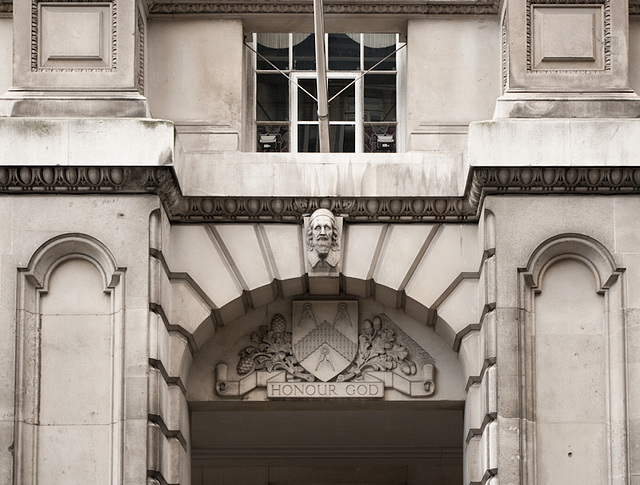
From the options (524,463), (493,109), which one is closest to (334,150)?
(493,109)

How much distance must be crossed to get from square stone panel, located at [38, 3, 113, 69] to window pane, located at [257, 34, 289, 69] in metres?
3.26

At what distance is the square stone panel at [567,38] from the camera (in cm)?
2209

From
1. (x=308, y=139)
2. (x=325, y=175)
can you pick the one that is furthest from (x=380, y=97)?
(x=325, y=175)

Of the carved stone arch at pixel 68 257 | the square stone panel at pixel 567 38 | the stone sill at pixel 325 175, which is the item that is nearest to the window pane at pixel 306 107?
the stone sill at pixel 325 175

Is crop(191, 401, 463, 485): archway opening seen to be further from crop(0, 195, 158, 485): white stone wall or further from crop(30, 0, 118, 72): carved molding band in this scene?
crop(30, 0, 118, 72): carved molding band

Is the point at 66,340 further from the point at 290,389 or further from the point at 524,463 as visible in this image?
the point at 524,463

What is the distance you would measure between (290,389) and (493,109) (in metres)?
4.27

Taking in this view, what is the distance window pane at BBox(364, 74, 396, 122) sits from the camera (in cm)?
2458

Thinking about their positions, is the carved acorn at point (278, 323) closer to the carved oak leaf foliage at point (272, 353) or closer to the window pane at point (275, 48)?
the carved oak leaf foliage at point (272, 353)

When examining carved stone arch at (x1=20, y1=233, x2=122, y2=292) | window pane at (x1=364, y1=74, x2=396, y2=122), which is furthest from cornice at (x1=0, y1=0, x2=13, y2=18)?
window pane at (x1=364, y1=74, x2=396, y2=122)

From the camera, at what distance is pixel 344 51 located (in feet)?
83.0

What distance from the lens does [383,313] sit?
2284 cm

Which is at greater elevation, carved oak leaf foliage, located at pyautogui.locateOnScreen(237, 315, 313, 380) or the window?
the window

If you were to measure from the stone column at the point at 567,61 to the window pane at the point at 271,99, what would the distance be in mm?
3582
